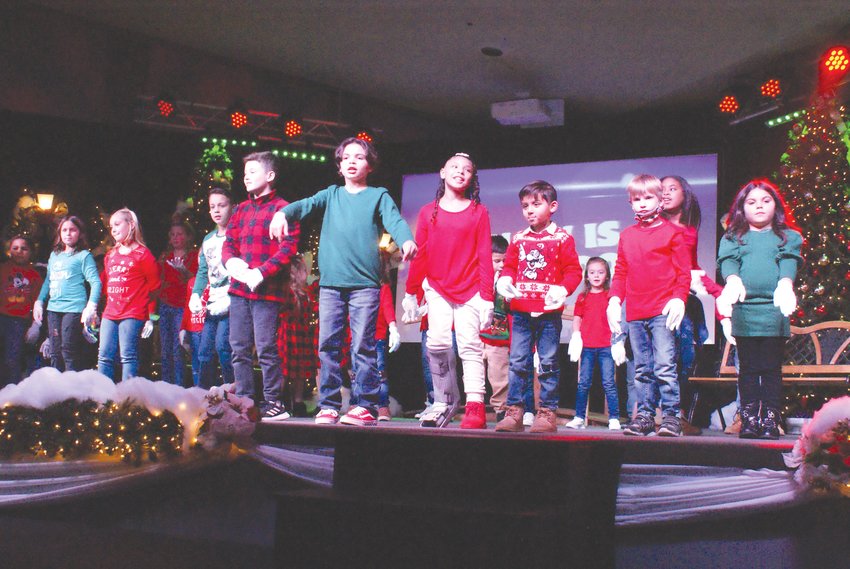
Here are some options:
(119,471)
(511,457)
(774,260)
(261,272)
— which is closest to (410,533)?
(511,457)

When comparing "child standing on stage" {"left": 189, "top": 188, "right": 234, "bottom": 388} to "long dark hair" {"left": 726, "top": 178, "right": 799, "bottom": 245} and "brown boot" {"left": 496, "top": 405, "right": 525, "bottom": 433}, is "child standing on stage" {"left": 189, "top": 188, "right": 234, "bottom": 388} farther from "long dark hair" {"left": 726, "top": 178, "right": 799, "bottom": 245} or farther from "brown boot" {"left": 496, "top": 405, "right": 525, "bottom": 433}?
"long dark hair" {"left": 726, "top": 178, "right": 799, "bottom": 245}

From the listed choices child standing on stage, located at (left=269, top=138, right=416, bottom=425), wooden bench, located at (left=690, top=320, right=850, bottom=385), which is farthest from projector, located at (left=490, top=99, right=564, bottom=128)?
child standing on stage, located at (left=269, top=138, right=416, bottom=425)

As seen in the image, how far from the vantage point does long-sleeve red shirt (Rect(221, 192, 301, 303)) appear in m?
4.37

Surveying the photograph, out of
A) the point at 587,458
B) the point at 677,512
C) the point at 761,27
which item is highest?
the point at 761,27

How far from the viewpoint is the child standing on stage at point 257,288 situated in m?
4.37

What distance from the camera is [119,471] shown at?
12.2 feet

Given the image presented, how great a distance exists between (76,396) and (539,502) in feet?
8.36

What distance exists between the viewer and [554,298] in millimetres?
4199

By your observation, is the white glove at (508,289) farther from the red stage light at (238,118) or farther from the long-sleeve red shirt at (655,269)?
the red stage light at (238,118)

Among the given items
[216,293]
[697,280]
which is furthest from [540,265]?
[216,293]

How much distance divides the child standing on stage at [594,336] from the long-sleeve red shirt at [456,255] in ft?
6.59

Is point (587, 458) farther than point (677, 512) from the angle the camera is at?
No

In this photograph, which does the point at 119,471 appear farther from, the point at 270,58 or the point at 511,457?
the point at 270,58

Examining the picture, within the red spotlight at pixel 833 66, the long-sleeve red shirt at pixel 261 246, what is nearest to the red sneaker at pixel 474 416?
the long-sleeve red shirt at pixel 261 246
